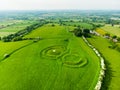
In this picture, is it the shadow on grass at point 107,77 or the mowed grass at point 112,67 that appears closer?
the shadow on grass at point 107,77

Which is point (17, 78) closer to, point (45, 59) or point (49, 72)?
point (49, 72)

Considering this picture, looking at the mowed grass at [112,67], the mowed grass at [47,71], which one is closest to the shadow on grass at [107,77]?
the mowed grass at [112,67]

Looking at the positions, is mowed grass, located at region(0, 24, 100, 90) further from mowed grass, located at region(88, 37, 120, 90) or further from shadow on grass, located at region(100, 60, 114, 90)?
mowed grass, located at region(88, 37, 120, 90)

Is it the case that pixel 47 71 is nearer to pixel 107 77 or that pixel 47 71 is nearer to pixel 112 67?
pixel 107 77

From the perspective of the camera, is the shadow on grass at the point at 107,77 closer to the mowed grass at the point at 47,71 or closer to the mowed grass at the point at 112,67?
the mowed grass at the point at 112,67

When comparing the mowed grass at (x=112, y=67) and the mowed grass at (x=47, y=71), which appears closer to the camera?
the mowed grass at (x=47, y=71)

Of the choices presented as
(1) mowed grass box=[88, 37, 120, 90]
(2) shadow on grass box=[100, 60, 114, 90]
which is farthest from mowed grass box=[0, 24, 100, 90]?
(1) mowed grass box=[88, 37, 120, 90]

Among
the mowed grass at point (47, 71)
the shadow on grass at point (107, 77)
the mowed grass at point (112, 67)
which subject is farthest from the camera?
the mowed grass at point (112, 67)

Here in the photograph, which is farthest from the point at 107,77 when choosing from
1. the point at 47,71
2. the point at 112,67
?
the point at 47,71

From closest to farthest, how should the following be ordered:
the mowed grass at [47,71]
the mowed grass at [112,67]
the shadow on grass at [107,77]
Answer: the shadow on grass at [107,77]
the mowed grass at [47,71]
the mowed grass at [112,67]
